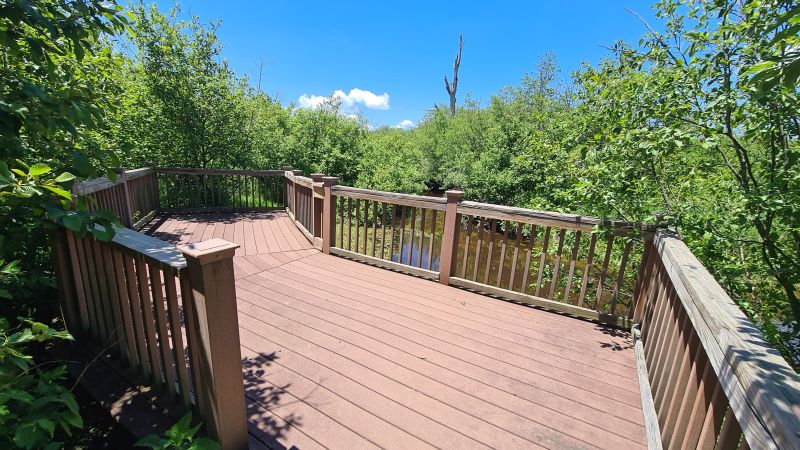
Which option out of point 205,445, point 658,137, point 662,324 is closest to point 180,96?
point 205,445

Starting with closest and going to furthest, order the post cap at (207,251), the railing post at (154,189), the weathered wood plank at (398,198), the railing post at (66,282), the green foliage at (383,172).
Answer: the post cap at (207,251)
the railing post at (66,282)
the weathered wood plank at (398,198)
the railing post at (154,189)
the green foliage at (383,172)

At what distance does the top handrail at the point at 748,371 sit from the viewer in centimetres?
79

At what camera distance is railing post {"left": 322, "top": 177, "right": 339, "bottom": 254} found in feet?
14.5

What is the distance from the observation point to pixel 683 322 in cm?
170

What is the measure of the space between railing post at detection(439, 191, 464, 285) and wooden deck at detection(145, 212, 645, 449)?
19 centimetres

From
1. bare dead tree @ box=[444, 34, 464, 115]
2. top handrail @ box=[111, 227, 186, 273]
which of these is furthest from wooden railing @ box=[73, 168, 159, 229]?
bare dead tree @ box=[444, 34, 464, 115]

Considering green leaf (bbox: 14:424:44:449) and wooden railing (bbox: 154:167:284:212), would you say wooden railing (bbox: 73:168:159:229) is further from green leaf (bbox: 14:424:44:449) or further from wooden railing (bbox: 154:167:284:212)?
green leaf (bbox: 14:424:44:449)

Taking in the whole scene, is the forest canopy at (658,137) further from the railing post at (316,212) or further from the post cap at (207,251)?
the railing post at (316,212)

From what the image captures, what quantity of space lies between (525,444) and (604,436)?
432 millimetres

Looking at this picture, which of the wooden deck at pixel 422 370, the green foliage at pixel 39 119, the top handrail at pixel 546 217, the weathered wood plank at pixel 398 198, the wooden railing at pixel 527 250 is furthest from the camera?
the weathered wood plank at pixel 398 198

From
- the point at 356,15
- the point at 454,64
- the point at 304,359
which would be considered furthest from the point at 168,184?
the point at 454,64

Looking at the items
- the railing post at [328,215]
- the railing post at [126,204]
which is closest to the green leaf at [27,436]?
the railing post at [328,215]

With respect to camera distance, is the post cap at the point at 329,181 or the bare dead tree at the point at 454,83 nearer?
the post cap at the point at 329,181

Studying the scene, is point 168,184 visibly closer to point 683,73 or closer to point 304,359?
point 304,359
